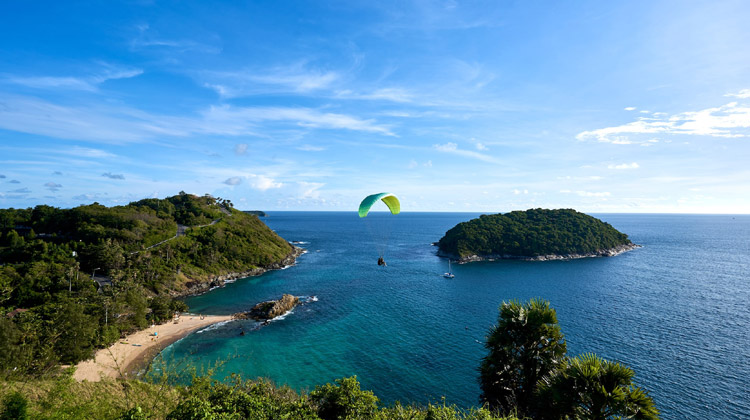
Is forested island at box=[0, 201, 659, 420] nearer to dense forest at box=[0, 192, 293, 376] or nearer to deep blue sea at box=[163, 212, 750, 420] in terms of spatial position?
dense forest at box=[0, 192, 293, 376]

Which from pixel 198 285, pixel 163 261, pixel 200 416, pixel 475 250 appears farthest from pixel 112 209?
pixel 475 250

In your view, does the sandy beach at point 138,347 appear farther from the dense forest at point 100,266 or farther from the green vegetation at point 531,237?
the green vegetation at point 531,237

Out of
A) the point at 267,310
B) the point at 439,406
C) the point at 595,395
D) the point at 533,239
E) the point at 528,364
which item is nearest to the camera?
the point at 595,395

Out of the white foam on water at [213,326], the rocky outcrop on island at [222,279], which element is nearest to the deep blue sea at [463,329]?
the white foam on water at [213,326]

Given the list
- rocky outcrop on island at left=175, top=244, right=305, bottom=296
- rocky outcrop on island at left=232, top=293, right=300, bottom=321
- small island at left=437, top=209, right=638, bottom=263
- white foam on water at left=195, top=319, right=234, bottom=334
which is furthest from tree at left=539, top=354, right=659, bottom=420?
small island at left=437, top=209, right=638, bottom=263

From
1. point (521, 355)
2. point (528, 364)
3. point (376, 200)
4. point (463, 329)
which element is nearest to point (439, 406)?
point (521, 355)

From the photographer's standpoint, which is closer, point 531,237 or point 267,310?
point 267,310

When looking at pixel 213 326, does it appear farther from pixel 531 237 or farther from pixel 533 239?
pixel 531 237
